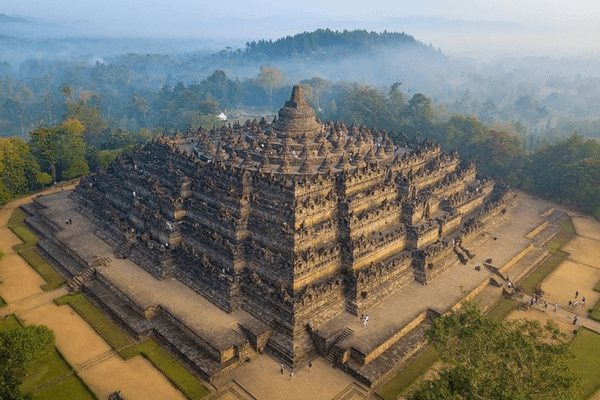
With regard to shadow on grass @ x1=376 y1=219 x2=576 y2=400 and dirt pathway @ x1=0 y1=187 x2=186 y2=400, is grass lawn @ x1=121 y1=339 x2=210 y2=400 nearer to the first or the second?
dirt pathway @ x1=0 y1=187 x2=186 y2=400

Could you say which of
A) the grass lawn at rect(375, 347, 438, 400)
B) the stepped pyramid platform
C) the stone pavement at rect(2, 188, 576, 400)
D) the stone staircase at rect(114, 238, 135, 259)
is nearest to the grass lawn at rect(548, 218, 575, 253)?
the stepped pyramid platform

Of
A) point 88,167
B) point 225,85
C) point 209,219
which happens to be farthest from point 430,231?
point 225,85

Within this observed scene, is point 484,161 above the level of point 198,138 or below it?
below

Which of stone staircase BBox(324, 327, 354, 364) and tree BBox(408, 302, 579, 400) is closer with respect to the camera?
tree BBox(408, 302, 579, 400)

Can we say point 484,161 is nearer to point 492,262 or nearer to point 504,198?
point 504,198

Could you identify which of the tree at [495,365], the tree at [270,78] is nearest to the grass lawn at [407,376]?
the tree at [495,365]

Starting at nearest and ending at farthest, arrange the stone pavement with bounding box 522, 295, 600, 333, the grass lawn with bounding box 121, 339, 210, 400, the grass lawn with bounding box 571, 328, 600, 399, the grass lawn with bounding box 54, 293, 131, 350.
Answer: the grass lawn with bounding box 121, 339, 210, 400
the grass lawn with bounding box 571, 328, 600, 399
the grass lawn with bounding box 54, 293, 131, 350
the stone pavement with bounding box 522, 295, 600, 333

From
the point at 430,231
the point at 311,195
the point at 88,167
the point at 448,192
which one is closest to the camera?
the point at 311,195
